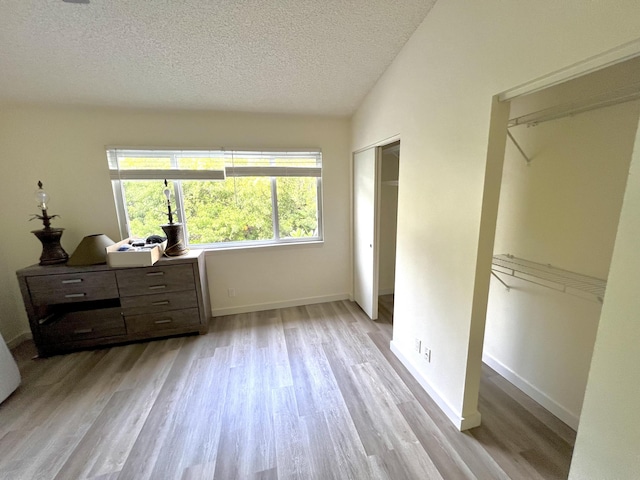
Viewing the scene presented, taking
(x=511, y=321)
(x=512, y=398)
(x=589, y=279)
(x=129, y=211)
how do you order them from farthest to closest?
(x=129, y=211) < (x=511, y=321) < (x=512, y=398) < (x=589, y=279)

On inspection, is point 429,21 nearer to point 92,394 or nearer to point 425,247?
point 425,247

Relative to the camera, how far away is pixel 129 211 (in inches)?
105

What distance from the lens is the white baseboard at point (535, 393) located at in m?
1.53

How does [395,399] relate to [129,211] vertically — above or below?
below

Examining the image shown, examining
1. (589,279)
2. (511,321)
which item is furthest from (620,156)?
(511,321)

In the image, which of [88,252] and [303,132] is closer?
[88,252]

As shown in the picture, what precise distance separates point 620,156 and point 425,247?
3.43 ft

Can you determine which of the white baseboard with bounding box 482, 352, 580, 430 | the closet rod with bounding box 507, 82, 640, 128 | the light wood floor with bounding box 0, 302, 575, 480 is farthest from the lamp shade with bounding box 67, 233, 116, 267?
the white baseboard with bounding box 482, 352, 580, 430

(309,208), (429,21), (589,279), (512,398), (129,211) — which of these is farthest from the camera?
(309,208)

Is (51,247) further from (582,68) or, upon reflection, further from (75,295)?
(582,68)

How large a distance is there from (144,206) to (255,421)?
2393 mm

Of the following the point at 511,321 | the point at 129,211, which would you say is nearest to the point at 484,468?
the point at 511,321

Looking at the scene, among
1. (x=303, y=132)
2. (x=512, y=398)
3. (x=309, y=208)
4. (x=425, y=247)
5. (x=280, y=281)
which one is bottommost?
(x=512, y=398)

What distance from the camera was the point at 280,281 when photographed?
3143mm
